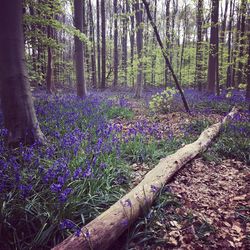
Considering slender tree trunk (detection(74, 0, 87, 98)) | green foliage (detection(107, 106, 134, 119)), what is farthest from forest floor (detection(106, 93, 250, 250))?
slender tree trunk (detection(74, 0, 87, 98))

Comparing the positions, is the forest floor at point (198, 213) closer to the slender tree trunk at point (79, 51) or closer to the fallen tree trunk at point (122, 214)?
the fallen tree trunk at point (122, 214)

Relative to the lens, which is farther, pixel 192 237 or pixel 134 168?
pixel 134 168

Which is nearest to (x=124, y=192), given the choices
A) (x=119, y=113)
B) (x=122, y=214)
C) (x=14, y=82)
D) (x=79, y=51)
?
(x=122, y=214)

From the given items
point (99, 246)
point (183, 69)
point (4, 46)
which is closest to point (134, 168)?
point (99, 246)

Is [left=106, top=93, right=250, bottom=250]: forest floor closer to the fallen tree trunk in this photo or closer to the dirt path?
the dirt path

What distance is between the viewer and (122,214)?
242 centimetres

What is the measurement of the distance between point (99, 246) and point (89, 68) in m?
27.4

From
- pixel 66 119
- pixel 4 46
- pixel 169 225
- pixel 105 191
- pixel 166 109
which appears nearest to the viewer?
pixel 169 225

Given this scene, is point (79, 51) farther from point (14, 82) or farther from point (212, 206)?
point (212, 206)

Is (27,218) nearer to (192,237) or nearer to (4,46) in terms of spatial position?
(192,237)

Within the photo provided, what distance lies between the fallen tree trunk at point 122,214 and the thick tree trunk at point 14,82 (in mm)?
2207

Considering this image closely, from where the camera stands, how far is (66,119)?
229 inches

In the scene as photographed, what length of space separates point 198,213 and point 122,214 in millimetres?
1143

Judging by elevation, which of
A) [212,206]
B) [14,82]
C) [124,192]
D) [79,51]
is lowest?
[212,206]
